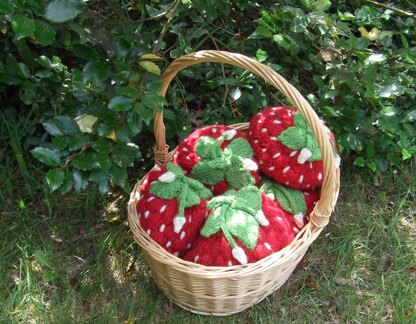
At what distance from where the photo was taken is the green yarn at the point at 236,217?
144 cm

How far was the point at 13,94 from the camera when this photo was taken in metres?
2.04

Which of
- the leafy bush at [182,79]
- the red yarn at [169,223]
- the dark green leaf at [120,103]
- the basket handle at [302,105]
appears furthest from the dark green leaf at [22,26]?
the red yarn at [169,223]

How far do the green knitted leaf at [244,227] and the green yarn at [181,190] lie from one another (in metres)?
0.12

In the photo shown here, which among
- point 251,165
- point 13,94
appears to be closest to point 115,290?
point 251,165

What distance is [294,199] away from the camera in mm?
1618

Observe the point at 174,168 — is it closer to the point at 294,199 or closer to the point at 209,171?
the point at 209,171

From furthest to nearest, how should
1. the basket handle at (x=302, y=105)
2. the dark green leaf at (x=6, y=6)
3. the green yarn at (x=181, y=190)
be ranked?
the green yarn at (x=181, y=190) → the basket handle at (x=302, y=105) → the dark green leaf at (x=6, y=6)

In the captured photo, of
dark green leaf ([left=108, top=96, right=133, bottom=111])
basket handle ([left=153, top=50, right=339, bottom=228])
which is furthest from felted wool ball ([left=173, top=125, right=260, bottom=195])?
dark green leaf ([left=108, top=96, right=133, bottom=111])

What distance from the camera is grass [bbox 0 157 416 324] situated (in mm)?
1641

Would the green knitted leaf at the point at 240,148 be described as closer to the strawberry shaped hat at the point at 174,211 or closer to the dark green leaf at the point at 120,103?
the strawberry shaped hat at the point at 174,211

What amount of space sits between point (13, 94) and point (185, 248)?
1011 mm

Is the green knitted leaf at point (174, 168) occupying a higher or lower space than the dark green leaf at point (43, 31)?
lower

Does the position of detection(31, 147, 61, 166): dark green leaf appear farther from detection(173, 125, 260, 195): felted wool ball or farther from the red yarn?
detection(173, 125, 260, 195): felted wool ball

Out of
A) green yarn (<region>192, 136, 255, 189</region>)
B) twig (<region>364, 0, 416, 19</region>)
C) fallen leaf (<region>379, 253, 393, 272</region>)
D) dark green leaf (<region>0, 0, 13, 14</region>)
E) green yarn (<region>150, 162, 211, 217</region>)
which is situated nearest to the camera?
dark green leaf (<region>0, 0, 13, 14</region>)
